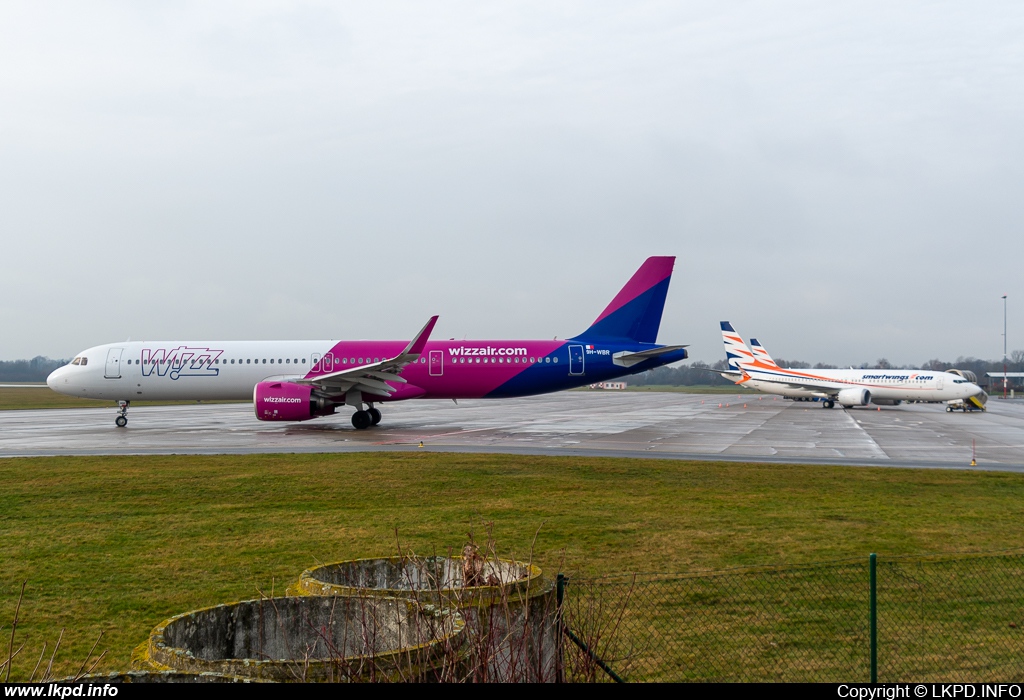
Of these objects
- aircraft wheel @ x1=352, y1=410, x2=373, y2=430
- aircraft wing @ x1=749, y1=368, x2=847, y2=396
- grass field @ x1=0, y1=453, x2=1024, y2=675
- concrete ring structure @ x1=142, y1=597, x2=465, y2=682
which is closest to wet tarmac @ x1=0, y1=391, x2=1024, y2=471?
aircraft wheel @ x1=352, y1=410, x2=373, y2=430

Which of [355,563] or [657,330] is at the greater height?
[657,330]

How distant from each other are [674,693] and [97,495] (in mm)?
13681

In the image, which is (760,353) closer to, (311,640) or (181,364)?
(181,364)

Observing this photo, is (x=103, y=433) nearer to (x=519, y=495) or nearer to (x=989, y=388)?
(x=519, y=495)

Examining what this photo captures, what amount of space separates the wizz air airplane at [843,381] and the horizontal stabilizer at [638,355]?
28707 mm

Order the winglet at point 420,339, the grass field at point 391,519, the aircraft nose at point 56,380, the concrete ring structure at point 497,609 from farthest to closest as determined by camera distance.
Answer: the aircraft nose at point 56,380 < the winglet at point 420,339 < the grass field at point 391,519 < the concrete ring structure at point 497,609

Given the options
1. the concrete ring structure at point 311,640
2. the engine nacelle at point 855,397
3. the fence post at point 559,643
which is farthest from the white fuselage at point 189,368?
the engine nacelle at point 855,397

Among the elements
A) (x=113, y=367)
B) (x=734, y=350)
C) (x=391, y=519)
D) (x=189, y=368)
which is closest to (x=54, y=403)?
(x=113, y=367)

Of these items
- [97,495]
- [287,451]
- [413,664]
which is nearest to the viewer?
[413,664]

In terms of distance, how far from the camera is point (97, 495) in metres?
14.5

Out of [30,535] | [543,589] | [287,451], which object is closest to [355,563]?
[543,589]

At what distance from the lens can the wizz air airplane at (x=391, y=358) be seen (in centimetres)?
3083

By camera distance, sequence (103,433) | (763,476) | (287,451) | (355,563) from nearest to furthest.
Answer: (355,563) < (763,476) < (287,451) < (103,433)

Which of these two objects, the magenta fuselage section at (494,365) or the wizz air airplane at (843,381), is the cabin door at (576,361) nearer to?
the magenta fuselage section at (494,365)
